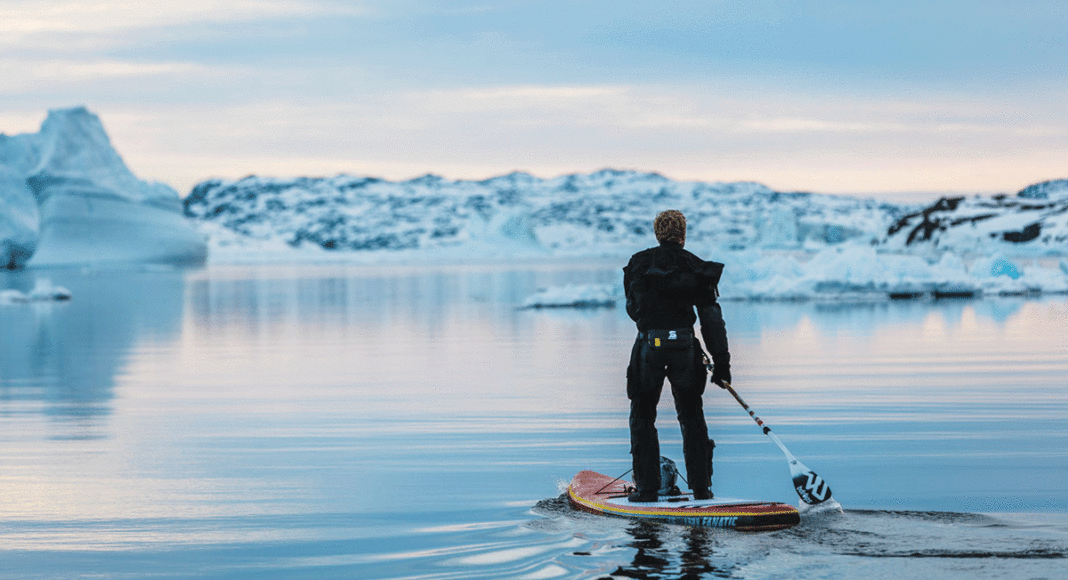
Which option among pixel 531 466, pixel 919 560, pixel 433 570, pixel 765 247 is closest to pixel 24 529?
pixel 433 570

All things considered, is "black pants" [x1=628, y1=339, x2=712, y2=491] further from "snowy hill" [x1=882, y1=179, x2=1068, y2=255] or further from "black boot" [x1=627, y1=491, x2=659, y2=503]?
"snowy hill" [x1=882, y1=179, x2=1068, y2=255]

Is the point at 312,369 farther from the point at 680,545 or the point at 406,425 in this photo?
the point at 680,545

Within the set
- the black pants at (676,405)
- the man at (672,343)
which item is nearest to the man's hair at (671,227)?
the man at (672,343)

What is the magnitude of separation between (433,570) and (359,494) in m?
2.11

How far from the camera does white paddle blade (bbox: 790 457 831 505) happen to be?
6638 millimetres

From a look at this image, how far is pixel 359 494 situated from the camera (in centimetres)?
773

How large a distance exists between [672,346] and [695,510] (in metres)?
0.88

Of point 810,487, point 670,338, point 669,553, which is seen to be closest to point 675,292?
point 670,338

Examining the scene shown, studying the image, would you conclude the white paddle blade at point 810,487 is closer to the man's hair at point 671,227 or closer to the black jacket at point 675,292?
the black jacket at point 675,292

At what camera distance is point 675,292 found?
21.5 ft

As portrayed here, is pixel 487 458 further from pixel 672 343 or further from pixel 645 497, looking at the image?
pixel 672 343

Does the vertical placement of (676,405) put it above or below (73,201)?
below

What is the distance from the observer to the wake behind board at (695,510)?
6.22 metres

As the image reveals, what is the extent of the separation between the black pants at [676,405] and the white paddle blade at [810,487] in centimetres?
49
